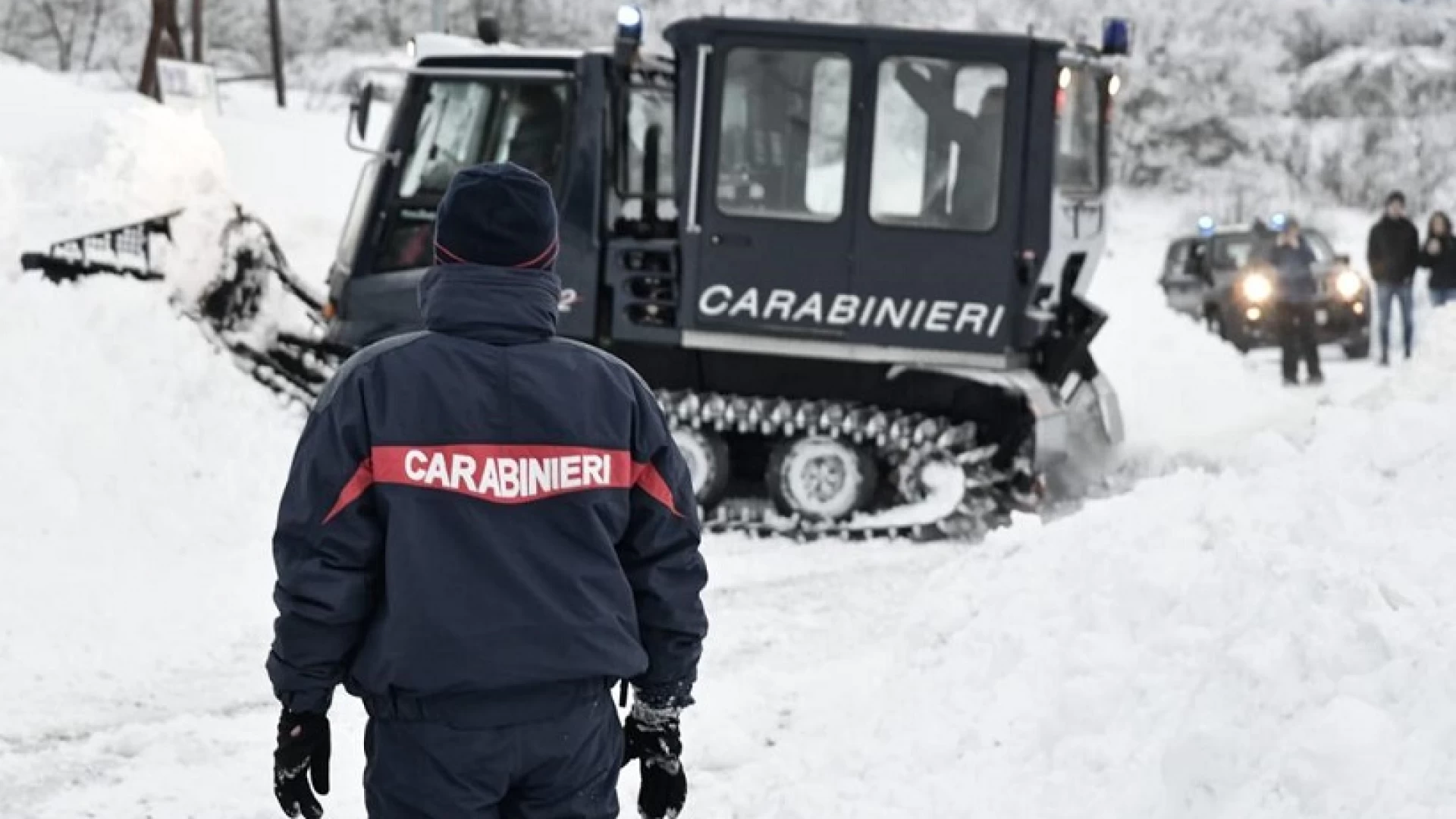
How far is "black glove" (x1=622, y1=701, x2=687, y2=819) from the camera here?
12.5 feet

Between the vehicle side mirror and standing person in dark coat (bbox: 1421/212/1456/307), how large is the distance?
1238 cm

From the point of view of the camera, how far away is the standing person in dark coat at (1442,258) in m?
19.5

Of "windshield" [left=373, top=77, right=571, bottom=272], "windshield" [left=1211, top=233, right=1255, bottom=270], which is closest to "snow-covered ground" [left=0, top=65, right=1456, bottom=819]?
"windshield" [left=373, top=77, right=571, bottom=272]

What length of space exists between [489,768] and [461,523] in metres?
0.43

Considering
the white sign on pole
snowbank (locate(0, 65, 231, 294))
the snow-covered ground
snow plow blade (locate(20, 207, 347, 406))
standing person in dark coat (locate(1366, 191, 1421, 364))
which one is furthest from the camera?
standing person in dark coat (locate(1366, 191, 1421, 364))

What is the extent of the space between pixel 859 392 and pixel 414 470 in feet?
26.9

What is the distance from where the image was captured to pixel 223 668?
795 cm

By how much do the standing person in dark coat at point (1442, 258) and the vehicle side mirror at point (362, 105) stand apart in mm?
12381

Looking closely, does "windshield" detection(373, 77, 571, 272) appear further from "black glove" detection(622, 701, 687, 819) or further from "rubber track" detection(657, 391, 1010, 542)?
"black glove" detection(622, 701, 687, 819)

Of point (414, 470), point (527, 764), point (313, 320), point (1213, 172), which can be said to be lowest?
point (1213, 172)

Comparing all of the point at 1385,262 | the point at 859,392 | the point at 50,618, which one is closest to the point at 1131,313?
the point at 1385,262

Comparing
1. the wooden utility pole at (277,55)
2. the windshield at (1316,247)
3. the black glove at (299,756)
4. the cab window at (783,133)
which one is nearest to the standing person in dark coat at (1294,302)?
the windshield at (1316,247)

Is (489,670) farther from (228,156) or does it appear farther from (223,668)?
(228,156)

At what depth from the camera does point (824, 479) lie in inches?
447
